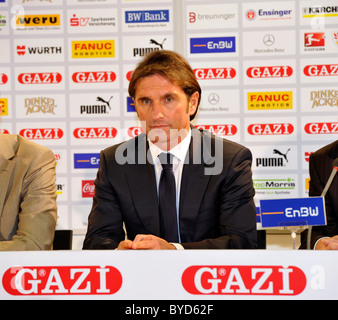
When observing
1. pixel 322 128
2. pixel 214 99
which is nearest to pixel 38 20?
pixel 214 99

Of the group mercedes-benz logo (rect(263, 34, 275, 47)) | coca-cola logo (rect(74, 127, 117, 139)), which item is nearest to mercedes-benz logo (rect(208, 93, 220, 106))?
mercedes-benz logo (rect(263, 34, 275, 47))

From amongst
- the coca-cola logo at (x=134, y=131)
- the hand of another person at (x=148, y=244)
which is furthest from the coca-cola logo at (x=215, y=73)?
the hand of another person at (x=148, y=244)

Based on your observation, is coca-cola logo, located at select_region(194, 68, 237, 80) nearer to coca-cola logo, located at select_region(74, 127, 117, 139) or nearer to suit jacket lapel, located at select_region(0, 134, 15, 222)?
coca-cola logo, located at select_region(74, 127, 117, 139)

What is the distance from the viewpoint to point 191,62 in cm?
315

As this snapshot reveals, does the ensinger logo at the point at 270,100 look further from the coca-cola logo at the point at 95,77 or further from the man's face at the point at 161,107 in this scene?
the man's face at the point at 161,107

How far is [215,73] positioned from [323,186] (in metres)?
1.23

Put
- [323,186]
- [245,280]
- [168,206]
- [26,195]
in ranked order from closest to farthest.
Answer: [245,280] → [168,206] → [26,195] → [323,186]

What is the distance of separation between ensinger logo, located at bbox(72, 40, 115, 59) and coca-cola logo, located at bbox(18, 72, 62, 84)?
0.19m

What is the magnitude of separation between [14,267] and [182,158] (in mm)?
1203

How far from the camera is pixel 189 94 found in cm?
212

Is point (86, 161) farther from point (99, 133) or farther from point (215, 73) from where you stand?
point (215, 73)

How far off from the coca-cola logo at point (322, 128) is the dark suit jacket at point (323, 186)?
79cm
